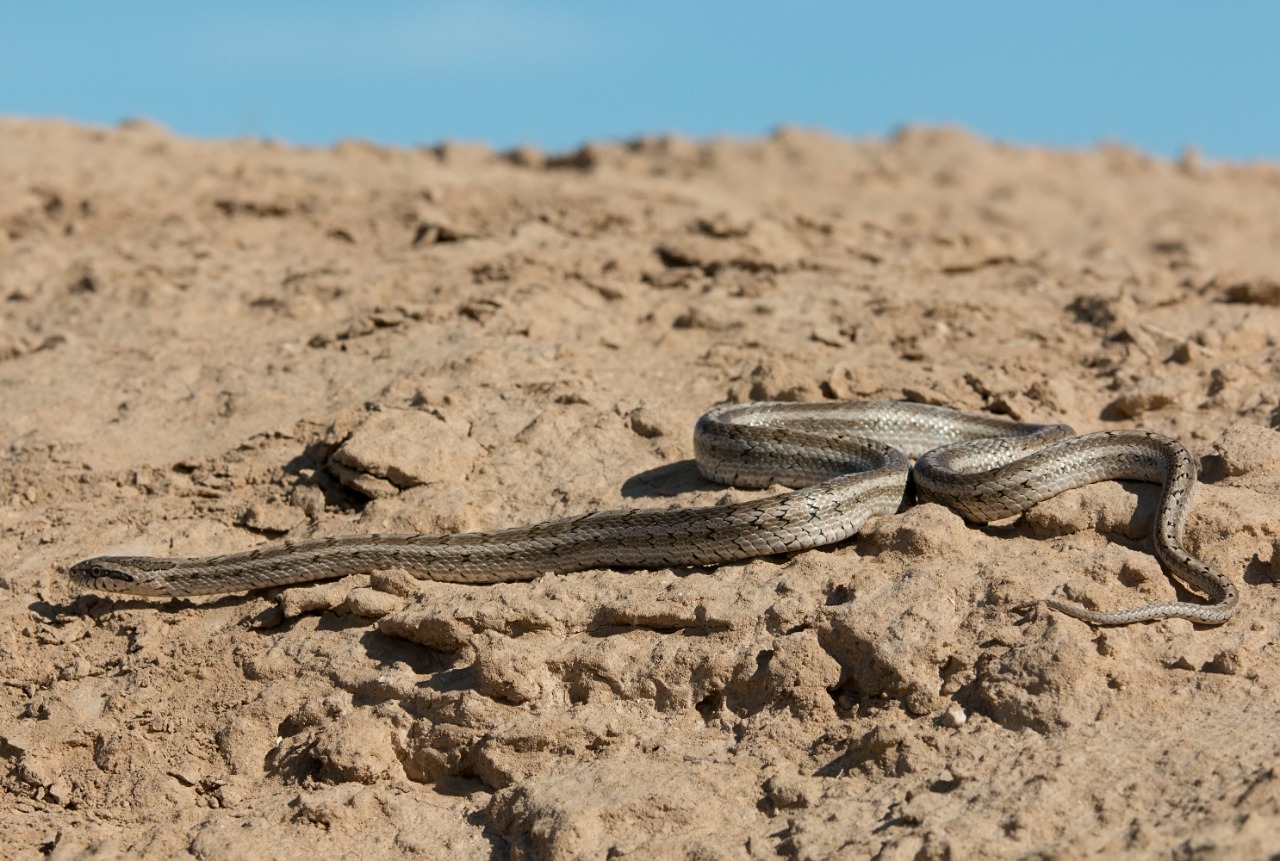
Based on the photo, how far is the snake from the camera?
8375 millimetres

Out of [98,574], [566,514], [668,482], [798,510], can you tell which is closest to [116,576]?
[98,574]

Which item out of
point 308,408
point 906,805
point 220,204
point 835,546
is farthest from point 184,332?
point 906,805

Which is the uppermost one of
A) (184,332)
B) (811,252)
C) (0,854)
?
(811,252)

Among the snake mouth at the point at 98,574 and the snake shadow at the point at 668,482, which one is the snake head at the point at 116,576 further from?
the snake shadow at the point at 668,482

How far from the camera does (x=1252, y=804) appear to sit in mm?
5953

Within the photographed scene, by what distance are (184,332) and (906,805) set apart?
8.71 meters

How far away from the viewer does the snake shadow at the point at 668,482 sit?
9.62m

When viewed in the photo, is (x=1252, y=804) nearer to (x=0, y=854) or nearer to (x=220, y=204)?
(x=0, y=854)

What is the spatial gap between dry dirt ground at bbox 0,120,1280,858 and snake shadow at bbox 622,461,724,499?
6 cm

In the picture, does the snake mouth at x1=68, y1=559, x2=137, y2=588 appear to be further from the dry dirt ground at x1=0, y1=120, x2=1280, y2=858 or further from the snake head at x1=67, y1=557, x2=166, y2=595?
the dry dirt ground at x1=0, y1=120, x2=1280, y2=858

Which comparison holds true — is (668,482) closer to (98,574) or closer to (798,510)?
(798,510)

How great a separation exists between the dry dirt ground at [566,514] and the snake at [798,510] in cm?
16

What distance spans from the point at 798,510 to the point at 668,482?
154 cm

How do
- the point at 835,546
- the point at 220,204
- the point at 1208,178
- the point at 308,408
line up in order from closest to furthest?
the point at 835,546 → the point at 308,408 → the point at 220,204 → the point at 1208,178
